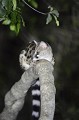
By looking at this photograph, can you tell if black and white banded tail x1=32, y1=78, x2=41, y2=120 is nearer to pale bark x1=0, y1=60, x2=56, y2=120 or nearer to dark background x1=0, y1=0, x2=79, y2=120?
pale bark x1=0, y1=60, x2=56, y2=120

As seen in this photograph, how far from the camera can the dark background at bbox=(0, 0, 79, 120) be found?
5484 mm

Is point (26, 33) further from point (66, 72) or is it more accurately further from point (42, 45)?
point (42, 45)

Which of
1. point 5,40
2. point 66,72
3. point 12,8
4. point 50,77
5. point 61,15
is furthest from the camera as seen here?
point 5,40

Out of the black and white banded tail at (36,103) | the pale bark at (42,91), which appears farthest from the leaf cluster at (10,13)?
the black and white banded tail at (36,103)

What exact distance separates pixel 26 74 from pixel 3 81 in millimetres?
3352

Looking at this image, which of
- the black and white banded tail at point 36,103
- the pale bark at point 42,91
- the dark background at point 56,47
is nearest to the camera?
the pale bark at point 42,91

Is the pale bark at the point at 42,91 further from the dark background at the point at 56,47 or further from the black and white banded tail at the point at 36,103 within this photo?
the dark background at the point at 56,47

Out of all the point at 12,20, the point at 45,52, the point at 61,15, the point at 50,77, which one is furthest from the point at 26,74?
the point at 61,15

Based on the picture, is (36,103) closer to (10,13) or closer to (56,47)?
(10,13)

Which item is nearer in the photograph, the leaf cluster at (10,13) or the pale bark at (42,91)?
the pale bark at (42,91)

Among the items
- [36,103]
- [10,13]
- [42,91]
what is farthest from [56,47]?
[42,91]

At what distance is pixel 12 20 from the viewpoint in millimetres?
2750

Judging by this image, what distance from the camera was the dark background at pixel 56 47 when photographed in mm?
5484

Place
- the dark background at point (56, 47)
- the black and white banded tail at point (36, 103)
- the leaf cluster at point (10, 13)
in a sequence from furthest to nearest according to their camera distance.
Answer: the dark background at point (56, 47) → the black and white banded tail at point (36, 103) → the leaf cluster at point (10, 13)
